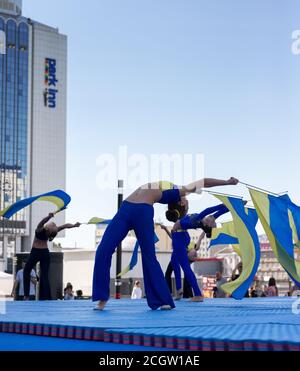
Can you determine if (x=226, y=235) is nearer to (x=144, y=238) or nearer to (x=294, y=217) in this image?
(x=294, y=217)

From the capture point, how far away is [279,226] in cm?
1048

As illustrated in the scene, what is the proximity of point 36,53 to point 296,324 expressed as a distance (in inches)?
3928

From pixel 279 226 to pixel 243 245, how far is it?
66cm

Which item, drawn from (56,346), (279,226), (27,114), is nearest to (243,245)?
(279,226)

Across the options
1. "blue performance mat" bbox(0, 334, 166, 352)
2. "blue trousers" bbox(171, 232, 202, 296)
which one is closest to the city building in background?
"blue trousers" bbox(171, 232, 202, 296)

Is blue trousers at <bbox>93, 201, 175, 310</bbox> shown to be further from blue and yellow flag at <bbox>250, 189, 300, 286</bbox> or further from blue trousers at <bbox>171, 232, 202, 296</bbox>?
blue trousers at <bbox>171, 232, 202, 296</bbox>

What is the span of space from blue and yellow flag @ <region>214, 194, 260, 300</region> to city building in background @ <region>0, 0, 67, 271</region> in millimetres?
88220

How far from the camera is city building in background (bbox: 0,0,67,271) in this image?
98312 mm

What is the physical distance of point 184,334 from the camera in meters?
4.20

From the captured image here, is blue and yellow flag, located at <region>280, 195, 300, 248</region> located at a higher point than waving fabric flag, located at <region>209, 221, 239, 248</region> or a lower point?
higher

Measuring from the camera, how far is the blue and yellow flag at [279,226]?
9.84 meters

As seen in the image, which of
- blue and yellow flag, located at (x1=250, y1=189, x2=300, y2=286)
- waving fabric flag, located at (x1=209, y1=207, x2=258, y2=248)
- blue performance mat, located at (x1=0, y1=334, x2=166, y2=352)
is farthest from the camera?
waving fabric flag, located at (x1=209, y1=207, x2=258, y2=248)

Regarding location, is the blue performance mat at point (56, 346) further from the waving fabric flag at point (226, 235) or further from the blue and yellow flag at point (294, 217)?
the waving fabric flag at point (226, 235)
